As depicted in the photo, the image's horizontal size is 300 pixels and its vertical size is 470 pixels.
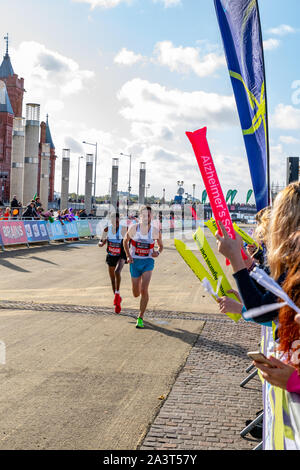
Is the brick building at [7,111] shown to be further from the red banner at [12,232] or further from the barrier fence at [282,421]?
the barrier fence at [282,421]

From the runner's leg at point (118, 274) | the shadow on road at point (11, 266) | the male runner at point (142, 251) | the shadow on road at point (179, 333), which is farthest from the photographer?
the shadow on road at point (11, 266)

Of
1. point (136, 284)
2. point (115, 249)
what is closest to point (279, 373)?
point (136, 284)

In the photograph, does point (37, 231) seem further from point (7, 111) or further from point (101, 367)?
point (7, 111)

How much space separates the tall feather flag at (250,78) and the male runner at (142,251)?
3427 mm

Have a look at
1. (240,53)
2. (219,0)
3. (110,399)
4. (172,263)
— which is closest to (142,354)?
(110,399)

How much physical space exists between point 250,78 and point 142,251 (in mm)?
4056

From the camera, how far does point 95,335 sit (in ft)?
25.0

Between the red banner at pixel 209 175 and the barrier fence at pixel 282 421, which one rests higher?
the red banner at pixel 209 175

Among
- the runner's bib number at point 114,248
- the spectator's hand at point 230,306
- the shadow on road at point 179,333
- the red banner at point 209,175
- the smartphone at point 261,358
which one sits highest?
the red banner at point 209,175

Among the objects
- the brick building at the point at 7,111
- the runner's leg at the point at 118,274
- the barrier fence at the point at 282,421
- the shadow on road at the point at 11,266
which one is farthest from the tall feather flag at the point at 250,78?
the brick building at the point at 7,111

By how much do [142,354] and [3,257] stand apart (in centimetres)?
1224

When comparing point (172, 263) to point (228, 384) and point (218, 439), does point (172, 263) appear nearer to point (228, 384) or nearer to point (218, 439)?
point (228, 384)

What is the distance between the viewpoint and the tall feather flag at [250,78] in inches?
204
